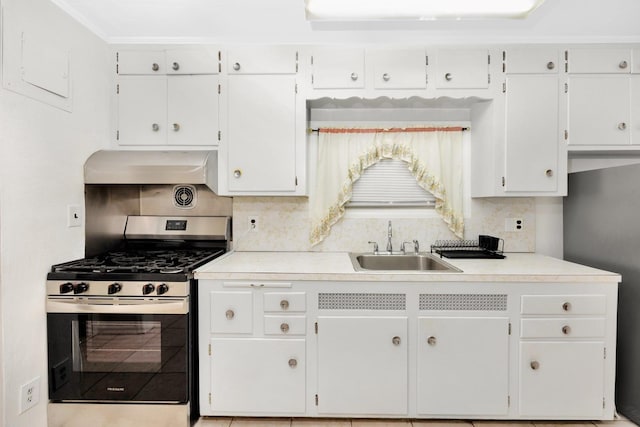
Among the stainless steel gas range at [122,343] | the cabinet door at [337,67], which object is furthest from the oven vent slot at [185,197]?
the cabinet door at [337,67]

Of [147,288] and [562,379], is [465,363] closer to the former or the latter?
[562,379]

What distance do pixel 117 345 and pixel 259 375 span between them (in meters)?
0.80

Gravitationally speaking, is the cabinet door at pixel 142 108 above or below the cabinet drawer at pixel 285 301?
above

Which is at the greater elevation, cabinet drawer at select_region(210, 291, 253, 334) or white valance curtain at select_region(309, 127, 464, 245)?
white valance curtain at select_region(309, 127, 464, 245)

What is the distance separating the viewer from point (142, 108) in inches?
100

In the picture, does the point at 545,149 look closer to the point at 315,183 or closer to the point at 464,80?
the point at 464,80

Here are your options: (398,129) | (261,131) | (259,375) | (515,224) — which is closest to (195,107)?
(261,131)

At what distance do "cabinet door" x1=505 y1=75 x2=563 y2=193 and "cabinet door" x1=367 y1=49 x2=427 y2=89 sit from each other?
59 centimetres

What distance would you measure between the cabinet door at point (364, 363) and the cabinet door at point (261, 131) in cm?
104

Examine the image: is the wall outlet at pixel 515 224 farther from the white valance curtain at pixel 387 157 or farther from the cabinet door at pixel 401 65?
Result: the cabinet door at pixel 401 65

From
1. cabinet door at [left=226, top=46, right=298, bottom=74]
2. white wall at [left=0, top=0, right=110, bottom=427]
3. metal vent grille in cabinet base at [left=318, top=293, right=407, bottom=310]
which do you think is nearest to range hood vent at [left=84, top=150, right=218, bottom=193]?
white wall at [left=0, top=0, right=110, bottom=427]

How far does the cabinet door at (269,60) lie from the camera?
250 centimetres

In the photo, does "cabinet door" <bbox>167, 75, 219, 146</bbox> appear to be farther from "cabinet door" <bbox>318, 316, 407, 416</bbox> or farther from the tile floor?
the tile floor

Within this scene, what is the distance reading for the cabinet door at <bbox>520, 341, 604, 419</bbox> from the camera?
81.8 inches
